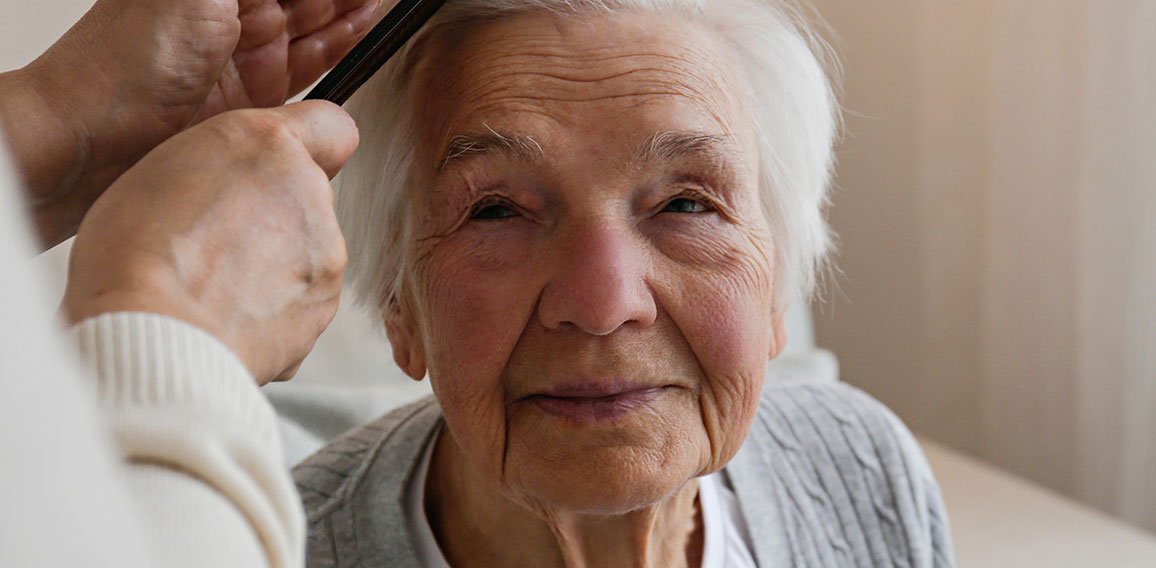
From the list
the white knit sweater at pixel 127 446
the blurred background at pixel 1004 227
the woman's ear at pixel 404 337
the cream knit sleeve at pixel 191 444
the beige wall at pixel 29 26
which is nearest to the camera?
the white knit sweater at pixel 127 446

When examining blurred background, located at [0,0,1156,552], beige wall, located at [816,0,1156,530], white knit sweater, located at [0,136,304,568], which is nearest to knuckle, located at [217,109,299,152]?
white knit sweater, located at [0,136,304,568]

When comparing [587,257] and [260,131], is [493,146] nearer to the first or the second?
[587,257]

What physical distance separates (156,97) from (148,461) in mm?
626

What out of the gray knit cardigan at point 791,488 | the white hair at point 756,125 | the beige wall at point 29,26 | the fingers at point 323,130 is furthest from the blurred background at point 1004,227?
the fingers at point 323,130

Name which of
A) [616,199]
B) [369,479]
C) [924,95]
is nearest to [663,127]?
[616,199]

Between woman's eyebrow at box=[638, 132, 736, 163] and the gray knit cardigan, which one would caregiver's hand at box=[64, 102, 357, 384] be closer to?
woman's eyebrow at box=[638, 132, 736, 163]

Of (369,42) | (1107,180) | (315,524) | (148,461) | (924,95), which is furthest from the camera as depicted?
(924,95)

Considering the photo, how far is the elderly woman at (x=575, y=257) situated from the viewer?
3.63ft

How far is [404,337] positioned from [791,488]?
0.60 m

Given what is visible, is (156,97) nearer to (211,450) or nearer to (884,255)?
(211,450)

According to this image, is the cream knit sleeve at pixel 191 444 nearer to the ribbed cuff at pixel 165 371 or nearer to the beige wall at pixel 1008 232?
the ribbed cuff at pixel 165 371

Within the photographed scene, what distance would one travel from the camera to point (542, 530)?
1.27 meters

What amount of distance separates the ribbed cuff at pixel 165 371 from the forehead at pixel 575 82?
1.87 ft

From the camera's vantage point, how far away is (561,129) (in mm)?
1113
